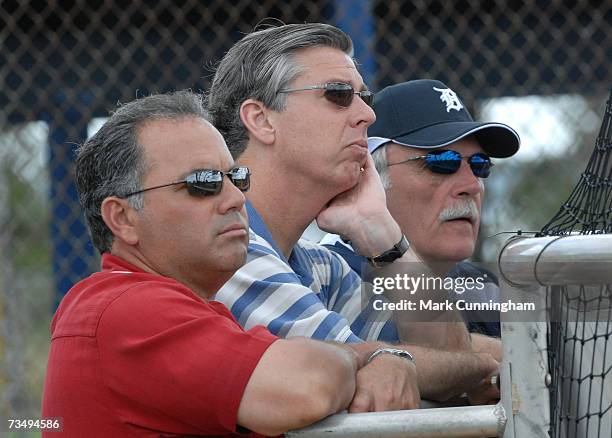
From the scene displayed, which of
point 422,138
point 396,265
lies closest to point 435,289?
point 396,265

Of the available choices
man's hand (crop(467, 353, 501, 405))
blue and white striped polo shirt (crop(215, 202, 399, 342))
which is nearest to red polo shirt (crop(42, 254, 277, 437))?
blue and white striped polo shirt (crop(215, 202, 399, 342))

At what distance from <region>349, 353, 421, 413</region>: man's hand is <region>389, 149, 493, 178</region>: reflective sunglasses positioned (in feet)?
3.72

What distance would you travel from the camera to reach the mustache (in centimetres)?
295

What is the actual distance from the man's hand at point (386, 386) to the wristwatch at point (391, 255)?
614mm

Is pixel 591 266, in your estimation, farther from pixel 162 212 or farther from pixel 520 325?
pixel 162 212

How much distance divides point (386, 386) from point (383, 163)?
4.35 feet

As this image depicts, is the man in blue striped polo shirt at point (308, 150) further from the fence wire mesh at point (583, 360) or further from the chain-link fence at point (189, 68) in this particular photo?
the chain-link fence at point (189, 68)

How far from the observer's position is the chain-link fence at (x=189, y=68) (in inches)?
218

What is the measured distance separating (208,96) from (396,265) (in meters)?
0.69

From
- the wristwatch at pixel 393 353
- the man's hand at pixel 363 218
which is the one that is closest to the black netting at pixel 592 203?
the wristwatch at pixel 393 353

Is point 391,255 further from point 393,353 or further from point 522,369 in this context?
point 522,369

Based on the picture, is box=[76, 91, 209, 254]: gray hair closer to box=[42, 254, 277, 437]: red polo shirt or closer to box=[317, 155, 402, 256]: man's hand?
box=[42, 254, 277, 437]: red polo shirt

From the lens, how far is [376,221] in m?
2.54

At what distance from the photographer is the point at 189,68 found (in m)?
6.21
